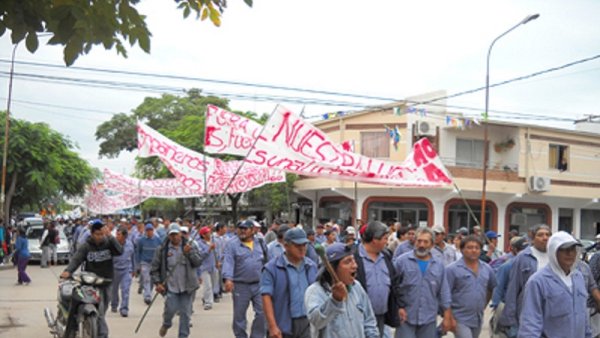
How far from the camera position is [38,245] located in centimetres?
2762

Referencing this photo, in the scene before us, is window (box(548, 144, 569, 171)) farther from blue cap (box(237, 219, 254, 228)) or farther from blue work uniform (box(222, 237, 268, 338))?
blue work uniform (box(222, 237, 268, 338))

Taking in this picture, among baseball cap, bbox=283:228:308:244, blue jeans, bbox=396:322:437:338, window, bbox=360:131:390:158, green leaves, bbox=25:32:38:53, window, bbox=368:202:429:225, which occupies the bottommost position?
window, bbox=368:202:429:225

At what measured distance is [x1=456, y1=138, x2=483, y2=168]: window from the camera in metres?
35.1

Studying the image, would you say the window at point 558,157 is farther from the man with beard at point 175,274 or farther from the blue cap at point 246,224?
the man with beard at point 175,274

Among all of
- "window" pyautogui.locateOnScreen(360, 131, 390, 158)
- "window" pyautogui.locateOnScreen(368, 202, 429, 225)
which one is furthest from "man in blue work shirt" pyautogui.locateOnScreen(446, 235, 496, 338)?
"window" pyautogui.locateOnScreen(368, 202, 429, 225)

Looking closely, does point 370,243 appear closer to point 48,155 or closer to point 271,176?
point 271,176

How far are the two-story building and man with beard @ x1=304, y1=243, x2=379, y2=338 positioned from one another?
26.6 m

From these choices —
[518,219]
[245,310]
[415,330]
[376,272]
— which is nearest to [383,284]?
[376,272]

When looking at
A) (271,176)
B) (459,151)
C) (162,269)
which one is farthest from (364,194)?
(162,269)

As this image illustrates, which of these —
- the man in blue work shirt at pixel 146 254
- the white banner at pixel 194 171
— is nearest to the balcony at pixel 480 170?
the white banner at pixel 194 171

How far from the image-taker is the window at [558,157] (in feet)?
121

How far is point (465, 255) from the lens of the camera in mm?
7914

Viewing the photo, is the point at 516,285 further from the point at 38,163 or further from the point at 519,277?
the point at 38,163

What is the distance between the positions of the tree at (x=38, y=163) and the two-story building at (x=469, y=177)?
450 inches
